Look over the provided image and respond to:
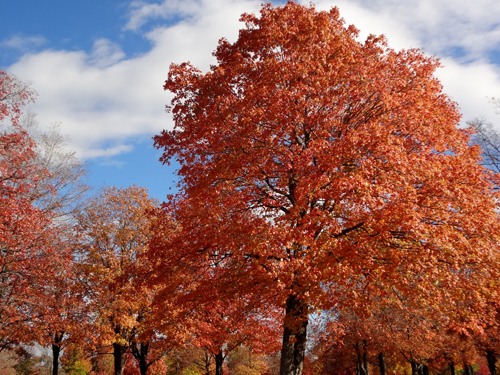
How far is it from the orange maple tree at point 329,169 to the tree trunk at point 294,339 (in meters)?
0.04

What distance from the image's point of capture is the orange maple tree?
8.76 meters

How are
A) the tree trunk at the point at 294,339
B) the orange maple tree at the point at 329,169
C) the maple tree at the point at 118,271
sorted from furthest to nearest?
the maple tree at the point at 118,271, the tree trunk at the point at 294,339, the orange maple tree at the point at 329,169

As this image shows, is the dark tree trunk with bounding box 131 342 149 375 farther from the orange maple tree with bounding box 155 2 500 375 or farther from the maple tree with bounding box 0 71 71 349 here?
the orange maple tree with bounding box 155 2 500 375

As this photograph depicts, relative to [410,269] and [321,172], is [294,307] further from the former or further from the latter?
[321,172]

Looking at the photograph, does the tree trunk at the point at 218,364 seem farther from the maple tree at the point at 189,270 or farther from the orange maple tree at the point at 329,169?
the orange maple tree at the point at 329,169

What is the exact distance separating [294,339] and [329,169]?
5430mm

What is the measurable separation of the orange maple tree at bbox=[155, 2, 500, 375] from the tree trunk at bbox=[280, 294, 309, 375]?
0.14 ft

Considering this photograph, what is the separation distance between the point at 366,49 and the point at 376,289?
7.72 m

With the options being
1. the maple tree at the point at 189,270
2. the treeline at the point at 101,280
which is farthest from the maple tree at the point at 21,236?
the maple tree at the point at 189,270

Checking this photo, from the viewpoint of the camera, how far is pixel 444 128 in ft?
36.7

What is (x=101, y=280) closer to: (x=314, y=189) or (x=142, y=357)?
(x=142, y=357)

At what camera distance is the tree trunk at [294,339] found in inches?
400

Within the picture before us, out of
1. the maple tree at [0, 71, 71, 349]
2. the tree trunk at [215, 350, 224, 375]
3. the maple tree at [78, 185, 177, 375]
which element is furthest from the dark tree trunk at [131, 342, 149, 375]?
the maple tree at [0, 71, 71, 349]

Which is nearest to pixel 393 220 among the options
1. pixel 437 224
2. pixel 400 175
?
pixel 400 175
